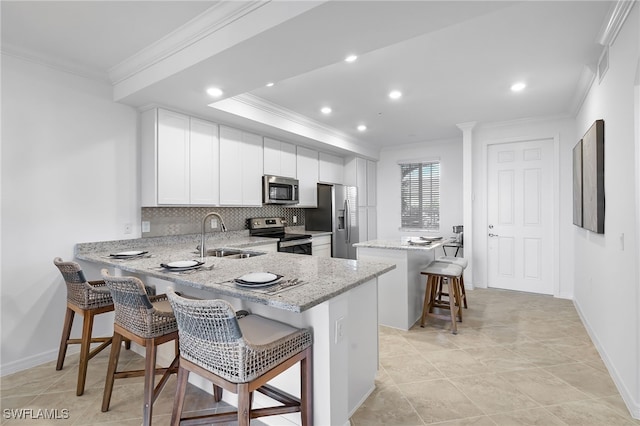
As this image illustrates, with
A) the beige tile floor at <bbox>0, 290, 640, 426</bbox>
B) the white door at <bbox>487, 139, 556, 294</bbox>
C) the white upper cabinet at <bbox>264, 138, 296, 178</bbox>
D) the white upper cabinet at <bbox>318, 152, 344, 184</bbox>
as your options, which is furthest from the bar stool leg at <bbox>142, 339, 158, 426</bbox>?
the white door at <bbox>487, 139, 556, 294</bbox>

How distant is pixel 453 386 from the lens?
7.36 feet

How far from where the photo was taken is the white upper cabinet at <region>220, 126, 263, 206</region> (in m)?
3.82

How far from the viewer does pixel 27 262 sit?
8.43 ft

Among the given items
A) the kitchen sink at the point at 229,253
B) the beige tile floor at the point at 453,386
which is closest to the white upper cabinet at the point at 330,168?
Result: the kitchen sink at the point at 229,253

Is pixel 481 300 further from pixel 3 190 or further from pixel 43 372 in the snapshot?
pixel 3 190

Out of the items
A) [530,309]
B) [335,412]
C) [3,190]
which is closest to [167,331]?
[335,412]

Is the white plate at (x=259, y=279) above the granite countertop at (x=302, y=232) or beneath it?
beneath

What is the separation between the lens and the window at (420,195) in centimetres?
608

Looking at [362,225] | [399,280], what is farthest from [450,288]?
[362,225]

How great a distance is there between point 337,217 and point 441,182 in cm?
224

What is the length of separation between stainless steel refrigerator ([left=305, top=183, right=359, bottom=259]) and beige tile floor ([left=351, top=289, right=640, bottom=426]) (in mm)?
2250

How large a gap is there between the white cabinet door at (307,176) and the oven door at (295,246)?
68 cm

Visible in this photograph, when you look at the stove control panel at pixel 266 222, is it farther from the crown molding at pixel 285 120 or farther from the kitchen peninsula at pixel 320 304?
the kitchen peninsula at pixel 320 304

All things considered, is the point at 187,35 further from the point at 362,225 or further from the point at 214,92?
the point at 362,225
